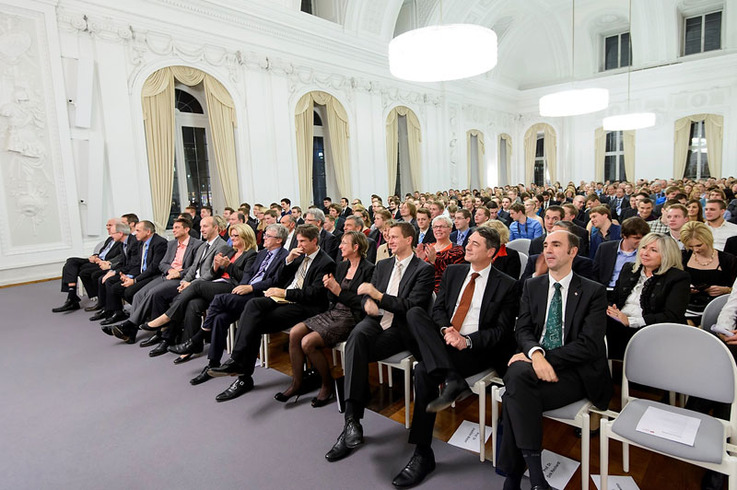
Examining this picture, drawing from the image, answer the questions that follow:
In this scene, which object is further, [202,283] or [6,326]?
[6,326]

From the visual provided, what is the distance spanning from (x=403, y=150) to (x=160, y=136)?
752 cm

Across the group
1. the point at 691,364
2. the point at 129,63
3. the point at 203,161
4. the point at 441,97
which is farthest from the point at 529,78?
the point at 691,364

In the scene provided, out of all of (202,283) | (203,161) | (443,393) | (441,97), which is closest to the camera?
(443,393)

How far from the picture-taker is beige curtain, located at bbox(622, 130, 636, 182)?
1638 cm

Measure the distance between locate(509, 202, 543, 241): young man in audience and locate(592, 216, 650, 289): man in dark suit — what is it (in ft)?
6.13

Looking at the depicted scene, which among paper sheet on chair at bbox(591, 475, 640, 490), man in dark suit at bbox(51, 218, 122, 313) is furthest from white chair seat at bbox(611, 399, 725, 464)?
man in dark suit at bbox(51, 218, 122, 313)

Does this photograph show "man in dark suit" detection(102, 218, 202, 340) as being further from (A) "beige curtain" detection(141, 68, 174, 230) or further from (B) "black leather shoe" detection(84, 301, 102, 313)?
(A) "beige curtain" detection(141, 68, 174, 230)

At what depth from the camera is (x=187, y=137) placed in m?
9.10

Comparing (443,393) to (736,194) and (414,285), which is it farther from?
(736,194)

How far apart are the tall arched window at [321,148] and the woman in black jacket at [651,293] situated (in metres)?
8.30

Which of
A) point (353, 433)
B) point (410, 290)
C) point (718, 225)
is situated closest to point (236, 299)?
point (410, 290)

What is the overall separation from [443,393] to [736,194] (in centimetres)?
937

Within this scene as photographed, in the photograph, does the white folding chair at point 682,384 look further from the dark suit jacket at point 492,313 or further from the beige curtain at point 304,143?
the beige curtain at point 304,143

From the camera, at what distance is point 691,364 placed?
2039 millimetres
